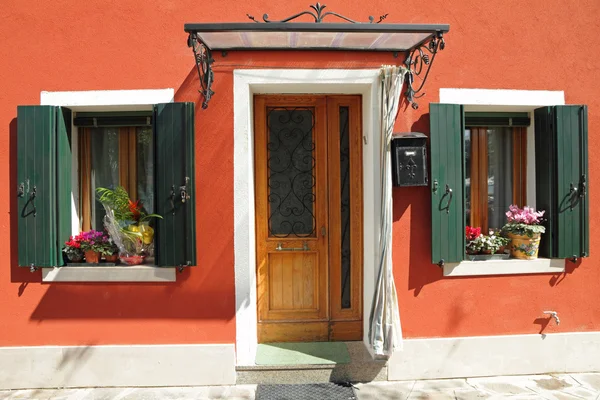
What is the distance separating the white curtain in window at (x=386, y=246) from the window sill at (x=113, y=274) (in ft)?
6.33

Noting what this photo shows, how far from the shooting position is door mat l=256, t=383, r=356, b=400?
12.6 feet

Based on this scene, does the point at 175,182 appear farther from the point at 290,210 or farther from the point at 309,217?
the point at 309,217

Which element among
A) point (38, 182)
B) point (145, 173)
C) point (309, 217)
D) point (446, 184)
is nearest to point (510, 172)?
point (446, 184)

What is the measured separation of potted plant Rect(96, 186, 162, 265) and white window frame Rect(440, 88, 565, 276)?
9.62ft

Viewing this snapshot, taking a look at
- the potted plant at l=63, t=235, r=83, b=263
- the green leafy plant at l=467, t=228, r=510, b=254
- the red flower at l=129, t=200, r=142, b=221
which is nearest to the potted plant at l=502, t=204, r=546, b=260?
the green leafy plant at l=467, t=228, r=510, b=254

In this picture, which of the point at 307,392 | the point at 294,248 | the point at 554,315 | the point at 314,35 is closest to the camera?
the point at 314,35

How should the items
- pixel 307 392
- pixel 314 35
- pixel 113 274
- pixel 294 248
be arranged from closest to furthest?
1. pixel 314 35
2. pixel 307 392
3. pixel 113 274
4. pixel 294 248

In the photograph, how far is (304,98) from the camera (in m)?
4.52

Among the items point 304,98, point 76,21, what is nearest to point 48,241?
point 76,21

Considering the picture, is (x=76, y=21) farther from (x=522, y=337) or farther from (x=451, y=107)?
(x=522, y=337)

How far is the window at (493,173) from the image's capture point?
15.0ft

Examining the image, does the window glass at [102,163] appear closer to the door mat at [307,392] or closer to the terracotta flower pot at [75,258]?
the terracotta flower pot at [75,258]

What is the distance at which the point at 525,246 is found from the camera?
427cm

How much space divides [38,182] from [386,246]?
10.7 feet
